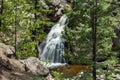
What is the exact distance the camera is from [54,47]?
37.9 metres

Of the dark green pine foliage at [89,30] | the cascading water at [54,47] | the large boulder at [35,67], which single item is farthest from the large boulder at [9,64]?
the cascading water at [54,47]

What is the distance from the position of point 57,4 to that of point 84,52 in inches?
1041

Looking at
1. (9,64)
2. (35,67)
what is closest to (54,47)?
(35,67)

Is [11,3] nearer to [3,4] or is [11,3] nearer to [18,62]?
[3,4]

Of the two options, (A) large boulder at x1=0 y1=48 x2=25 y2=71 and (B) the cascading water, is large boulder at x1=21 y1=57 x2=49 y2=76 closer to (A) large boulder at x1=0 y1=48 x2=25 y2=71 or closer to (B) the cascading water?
(A) large boulder at x1=0 y1=48 x2=25 y2=71

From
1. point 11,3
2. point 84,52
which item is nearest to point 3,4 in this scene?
point 11,3

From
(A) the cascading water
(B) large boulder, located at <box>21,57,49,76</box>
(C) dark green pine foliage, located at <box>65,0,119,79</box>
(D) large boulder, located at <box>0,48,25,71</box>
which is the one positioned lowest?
(A) the cascading water

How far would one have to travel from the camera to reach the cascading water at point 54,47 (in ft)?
120

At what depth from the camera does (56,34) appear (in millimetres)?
39656

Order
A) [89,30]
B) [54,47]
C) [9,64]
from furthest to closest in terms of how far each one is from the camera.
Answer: [54,47] → [9,64] → [89,30]

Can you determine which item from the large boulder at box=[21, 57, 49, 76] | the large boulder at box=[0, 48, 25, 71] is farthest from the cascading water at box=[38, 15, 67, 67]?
the large boulder at box=[0, 48, 25, 71]

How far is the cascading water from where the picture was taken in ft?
120

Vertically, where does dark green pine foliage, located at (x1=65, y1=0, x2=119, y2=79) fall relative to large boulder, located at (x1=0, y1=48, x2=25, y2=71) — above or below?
above

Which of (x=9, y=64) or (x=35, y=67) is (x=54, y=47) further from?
(x=9, y=64)
